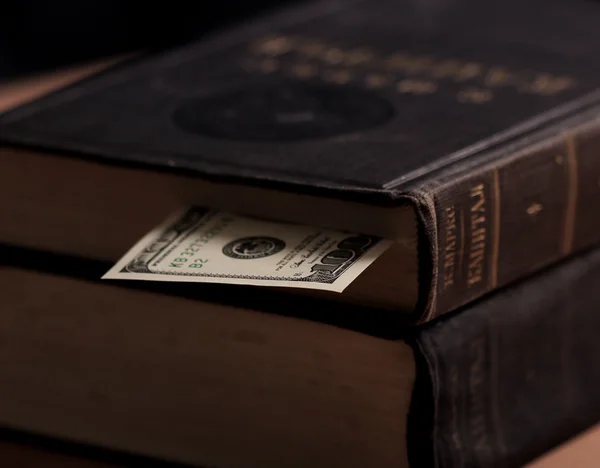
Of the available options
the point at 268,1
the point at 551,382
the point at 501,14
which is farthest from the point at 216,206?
the point at 268,1

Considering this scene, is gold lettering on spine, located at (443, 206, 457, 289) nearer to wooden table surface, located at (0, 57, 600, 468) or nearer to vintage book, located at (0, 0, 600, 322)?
vintage book, located at (0, 0, 600, 322)

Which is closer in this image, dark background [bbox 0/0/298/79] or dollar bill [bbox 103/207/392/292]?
dollar bill [bbox 103/207/392/292]

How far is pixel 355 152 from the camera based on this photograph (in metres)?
0.71

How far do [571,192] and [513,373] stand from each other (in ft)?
0.38

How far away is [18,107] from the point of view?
810mm

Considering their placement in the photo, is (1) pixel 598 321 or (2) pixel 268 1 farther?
(2) pixel 268 1

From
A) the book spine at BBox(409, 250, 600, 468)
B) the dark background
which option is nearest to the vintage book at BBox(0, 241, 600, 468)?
the book spine at BBox(409, 250, 600, 468)

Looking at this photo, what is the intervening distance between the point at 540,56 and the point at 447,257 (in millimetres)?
306

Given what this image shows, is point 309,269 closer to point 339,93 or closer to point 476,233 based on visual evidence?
point 476,233

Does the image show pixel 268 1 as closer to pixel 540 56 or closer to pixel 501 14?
pixel 501 14

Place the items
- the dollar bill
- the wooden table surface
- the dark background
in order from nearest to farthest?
the dollar bill
the wooden table surface
the dark background

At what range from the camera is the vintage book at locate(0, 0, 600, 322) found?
65 cm

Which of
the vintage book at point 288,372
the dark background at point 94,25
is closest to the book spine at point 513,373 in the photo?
the vintage book at point 288,372

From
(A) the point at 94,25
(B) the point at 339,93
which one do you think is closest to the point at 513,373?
(B) the point at 339,93
